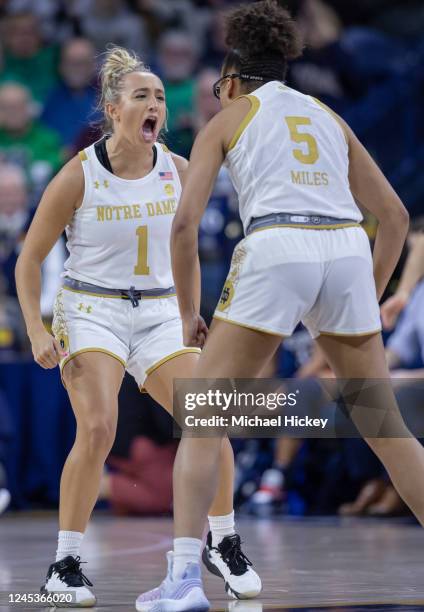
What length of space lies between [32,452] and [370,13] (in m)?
6.97

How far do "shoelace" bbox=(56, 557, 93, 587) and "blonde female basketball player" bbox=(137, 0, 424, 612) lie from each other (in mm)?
430

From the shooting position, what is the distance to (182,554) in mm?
3723

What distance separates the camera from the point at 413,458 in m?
3.89

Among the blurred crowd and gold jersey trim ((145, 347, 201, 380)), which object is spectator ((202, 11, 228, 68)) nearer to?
the blurred crowd

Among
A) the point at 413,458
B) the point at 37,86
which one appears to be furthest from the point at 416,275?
the point at 37,86

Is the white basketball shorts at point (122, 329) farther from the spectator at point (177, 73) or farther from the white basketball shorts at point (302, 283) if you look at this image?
the spectator at point (177, 73)

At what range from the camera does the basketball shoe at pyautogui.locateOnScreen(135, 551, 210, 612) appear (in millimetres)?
3672

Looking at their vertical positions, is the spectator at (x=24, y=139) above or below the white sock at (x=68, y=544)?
below

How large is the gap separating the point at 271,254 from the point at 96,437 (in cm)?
104

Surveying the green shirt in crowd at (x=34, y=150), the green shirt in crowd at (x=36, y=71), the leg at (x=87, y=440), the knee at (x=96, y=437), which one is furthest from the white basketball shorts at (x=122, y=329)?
the green shirt in crowd at (x=36, y=71)

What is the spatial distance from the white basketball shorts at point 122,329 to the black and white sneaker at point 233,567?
706mm

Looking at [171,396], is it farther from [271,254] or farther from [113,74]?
[113,74]

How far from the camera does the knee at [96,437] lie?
430 cm

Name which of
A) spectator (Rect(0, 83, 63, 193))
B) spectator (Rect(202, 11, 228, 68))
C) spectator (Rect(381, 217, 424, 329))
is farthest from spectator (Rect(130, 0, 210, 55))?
spectator (Rect(381, 217, 424, 329))
